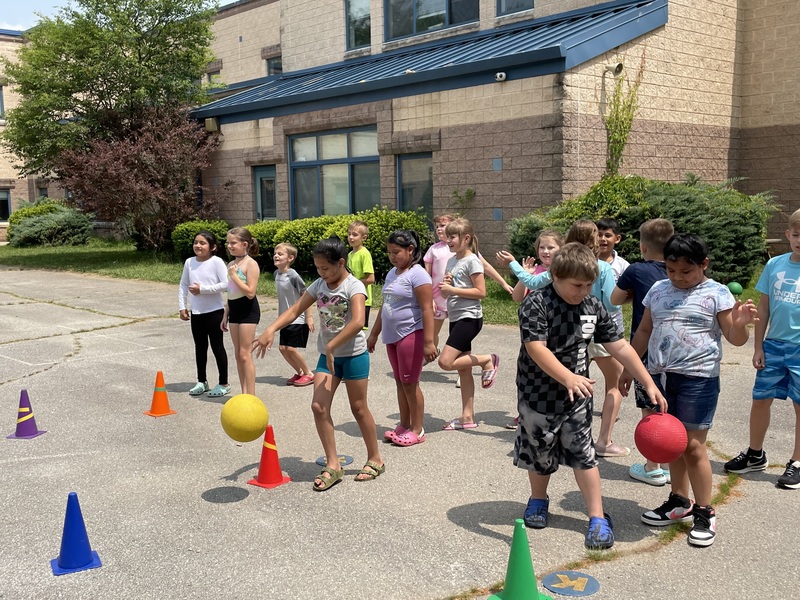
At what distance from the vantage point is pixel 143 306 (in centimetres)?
1407

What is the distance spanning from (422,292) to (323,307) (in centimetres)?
89

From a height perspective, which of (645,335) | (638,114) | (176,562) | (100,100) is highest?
(100,100)

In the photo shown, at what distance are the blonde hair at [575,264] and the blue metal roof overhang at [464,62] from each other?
9.90m

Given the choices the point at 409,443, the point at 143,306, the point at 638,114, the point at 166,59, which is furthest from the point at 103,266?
the point at 409,443

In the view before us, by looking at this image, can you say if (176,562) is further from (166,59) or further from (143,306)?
(166,59)

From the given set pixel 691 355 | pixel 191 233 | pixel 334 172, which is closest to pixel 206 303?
pixel 691 355

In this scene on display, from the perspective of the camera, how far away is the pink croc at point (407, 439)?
20.2 feet

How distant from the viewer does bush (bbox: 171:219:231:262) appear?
2003 centimetres

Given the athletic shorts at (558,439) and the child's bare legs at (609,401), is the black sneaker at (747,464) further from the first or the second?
the athletic shorts at (558,439)

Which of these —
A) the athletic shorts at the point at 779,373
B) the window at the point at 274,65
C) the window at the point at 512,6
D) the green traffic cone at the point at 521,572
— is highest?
the window at the point at 274,65

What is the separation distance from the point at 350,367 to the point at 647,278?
6.83 feet

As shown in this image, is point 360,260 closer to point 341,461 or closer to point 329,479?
point 341,461

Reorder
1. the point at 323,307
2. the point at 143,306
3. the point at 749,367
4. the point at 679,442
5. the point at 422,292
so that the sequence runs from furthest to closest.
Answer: the point at 143,306, the point at 749,367, the point at 422,292, the point at 323,307, the point at 679,442

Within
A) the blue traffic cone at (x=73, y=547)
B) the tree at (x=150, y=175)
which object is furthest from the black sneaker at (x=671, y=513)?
the tree at (x=150, y=175)
